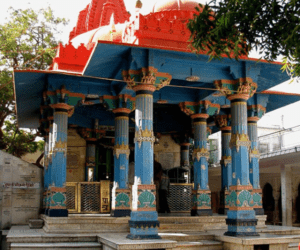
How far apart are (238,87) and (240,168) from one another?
2.23 meters

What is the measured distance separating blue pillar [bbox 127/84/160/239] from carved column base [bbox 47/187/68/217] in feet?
10.8

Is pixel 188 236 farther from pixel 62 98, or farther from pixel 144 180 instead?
pixel 62 98

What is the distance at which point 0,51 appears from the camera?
20.5 metres

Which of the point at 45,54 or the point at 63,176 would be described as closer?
the point at 63,176

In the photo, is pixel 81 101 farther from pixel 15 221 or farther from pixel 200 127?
pixel 15 221

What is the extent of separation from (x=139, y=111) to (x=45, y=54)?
1235cm

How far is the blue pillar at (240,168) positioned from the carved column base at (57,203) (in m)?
4.90

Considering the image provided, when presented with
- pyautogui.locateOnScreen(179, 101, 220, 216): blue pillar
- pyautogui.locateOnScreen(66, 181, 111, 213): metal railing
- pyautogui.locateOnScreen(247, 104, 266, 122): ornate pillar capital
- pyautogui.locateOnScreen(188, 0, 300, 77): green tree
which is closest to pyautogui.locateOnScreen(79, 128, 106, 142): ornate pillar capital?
pyautogui.locateOnScreen(66, 181, 111, 213): metal railing

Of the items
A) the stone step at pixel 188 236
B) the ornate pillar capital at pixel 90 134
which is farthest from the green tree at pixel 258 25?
the ornate pillar capital at pixel 90 134

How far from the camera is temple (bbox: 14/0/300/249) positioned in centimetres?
1043

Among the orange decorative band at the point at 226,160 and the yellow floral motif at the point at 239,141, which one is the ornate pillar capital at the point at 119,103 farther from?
the orange decorative band at the point at 226,160

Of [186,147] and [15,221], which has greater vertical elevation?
[186,147]

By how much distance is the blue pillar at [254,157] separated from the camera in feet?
45.8

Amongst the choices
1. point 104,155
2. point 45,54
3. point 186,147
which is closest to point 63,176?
point 104,155
